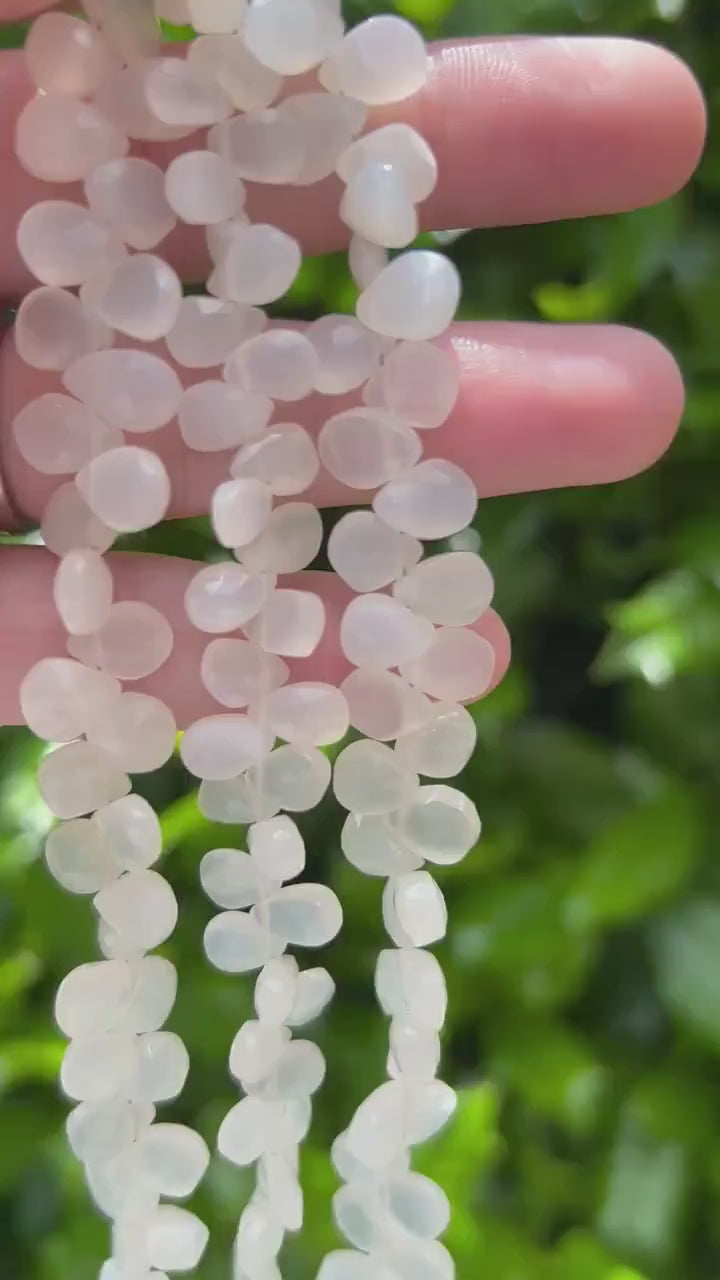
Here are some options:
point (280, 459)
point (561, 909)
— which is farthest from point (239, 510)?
point (561, 909)

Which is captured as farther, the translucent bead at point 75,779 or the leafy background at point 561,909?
the leafy background at point 561,909

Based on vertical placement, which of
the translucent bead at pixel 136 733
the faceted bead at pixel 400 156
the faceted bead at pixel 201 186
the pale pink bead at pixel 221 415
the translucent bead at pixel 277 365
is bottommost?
the translucent bead at pixel 136 733

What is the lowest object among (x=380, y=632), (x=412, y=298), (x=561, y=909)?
(x=561, y=909)

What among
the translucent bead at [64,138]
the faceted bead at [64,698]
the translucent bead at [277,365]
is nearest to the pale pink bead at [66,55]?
the translucent bead at [64,138]

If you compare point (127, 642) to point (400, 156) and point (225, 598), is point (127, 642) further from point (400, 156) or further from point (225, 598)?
point (400, 156)

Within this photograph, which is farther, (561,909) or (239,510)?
(561,909)

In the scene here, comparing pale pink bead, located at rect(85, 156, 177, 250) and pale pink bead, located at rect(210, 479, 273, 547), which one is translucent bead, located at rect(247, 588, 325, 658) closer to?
pale pink bead, located at rect(210, 479, 273, 547)

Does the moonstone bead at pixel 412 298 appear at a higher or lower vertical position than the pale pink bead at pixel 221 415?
higher

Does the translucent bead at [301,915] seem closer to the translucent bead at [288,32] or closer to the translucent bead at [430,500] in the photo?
the translucent bead at [430,500]
